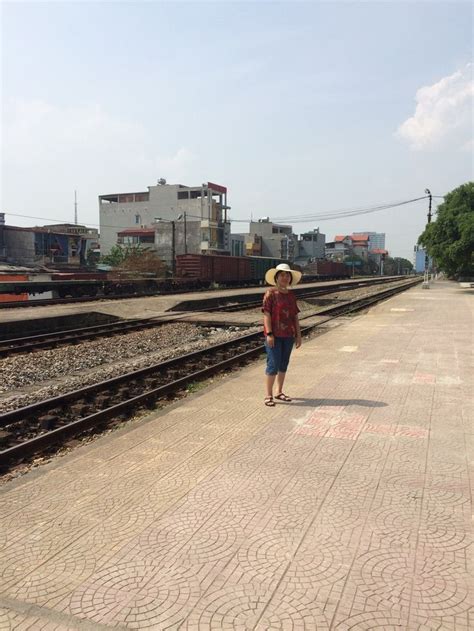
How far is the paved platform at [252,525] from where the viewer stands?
2.32 meters

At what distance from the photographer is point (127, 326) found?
1549 centimetres

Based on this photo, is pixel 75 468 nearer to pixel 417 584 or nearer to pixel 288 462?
pixel 288 462

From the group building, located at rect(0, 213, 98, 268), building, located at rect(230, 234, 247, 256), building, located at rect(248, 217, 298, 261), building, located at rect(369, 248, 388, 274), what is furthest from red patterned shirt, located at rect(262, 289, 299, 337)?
building, located at rect(369, 248, 388, 274)

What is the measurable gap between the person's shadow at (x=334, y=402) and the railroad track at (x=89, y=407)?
6.53 feet

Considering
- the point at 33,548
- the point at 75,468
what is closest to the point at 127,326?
the point at 75,468

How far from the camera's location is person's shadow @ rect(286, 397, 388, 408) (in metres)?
5.77

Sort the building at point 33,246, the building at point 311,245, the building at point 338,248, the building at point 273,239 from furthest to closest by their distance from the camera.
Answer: the building at point 338,248, the building at point 311,245, the building at point 273,239, the building at point 33,246

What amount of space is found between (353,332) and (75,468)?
32.7 ft

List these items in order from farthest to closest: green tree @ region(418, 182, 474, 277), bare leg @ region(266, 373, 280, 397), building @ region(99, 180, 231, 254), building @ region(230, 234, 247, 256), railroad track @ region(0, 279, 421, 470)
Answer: building @ region(230, 234, 247, 256), building @ region(99, 180, 231, 254), green tree @ region(418, 182, 474, 277), bare leg @ region(266, 373, 280, 397), railroad track @ region(0, 279, 421, 470)

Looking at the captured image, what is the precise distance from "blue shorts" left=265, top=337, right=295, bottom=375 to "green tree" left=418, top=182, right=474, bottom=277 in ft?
84.8

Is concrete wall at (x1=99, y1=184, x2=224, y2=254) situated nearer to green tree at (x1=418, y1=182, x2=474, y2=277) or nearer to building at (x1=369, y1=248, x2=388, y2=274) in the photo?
green tree at (x1=418, y1=182, x2=474, y2=277)

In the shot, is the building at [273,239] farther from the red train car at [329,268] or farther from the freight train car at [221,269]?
the freight train car at [221,269]

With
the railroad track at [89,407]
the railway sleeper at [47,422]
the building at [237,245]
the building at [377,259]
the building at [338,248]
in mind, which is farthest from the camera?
the building at [338,248]

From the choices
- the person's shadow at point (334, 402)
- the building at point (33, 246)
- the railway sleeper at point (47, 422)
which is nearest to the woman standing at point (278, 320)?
the person's shadow at point (334, 402)
